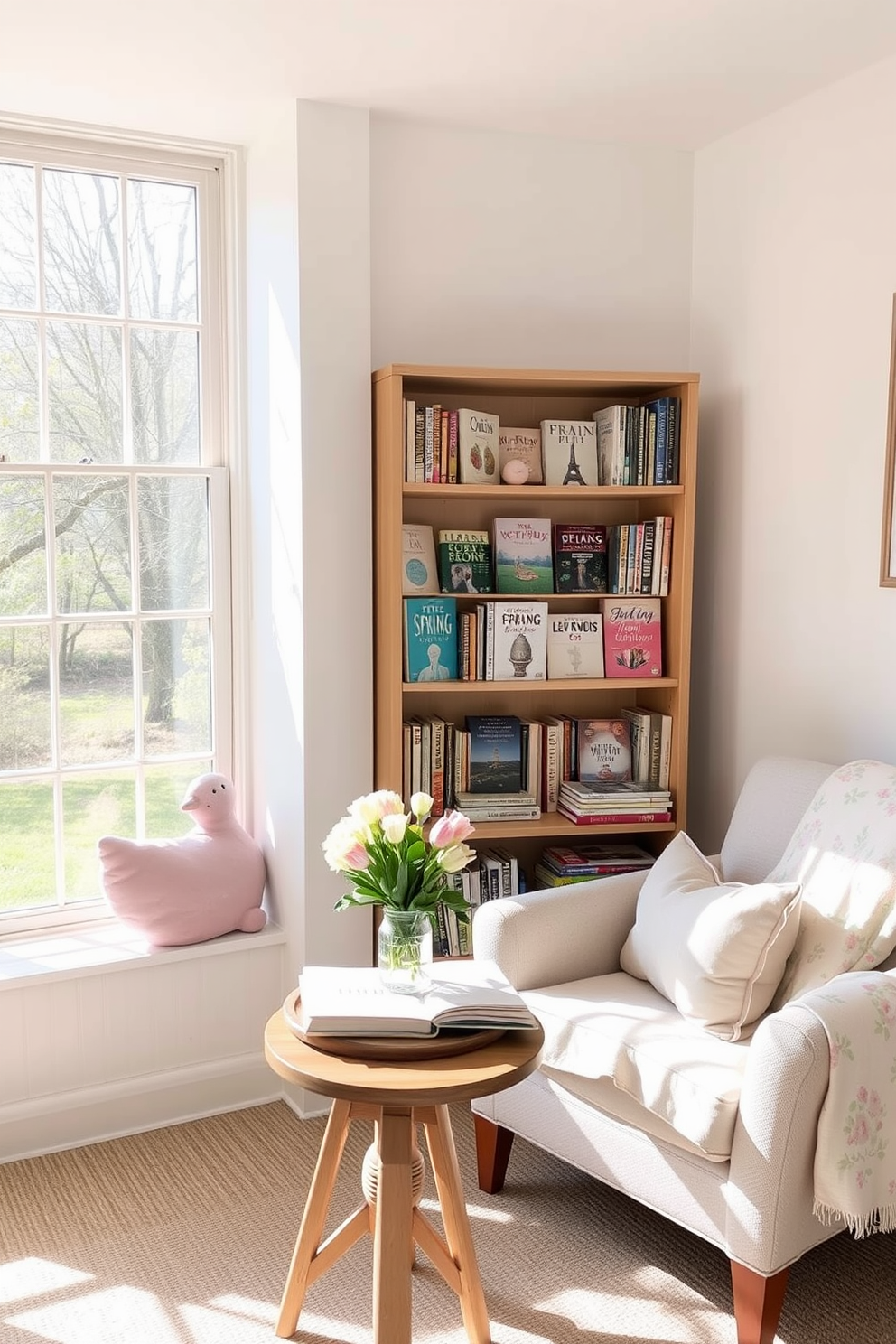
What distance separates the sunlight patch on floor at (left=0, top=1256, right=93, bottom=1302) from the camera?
2.26 meters

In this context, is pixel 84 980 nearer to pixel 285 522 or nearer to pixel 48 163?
pixel 285 522

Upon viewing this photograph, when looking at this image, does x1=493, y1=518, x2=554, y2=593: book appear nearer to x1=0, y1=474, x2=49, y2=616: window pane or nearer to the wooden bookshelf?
the wooden bookshelf

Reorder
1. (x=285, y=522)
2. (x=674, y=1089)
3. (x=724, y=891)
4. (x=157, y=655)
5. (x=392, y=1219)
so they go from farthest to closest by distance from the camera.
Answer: (x=157, y=655)
(x=285, y=522)
(x=724, y=891)
(x=674, y=1089)
(x=392, y=1219)

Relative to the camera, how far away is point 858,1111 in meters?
1.96

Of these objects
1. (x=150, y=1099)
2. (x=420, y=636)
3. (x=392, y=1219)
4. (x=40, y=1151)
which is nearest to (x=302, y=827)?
(x=420, y=636)

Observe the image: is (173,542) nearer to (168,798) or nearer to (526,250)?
(168,798)

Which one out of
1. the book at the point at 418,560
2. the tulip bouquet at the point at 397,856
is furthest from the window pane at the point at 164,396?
the tulip bouquet at the point at 397,856

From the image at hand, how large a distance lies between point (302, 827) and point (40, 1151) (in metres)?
0.97

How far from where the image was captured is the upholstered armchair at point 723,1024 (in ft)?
6.44

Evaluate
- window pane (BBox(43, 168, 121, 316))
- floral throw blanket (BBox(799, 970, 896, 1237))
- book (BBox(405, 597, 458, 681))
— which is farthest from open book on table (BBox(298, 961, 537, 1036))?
window pane (BBox(43, 168, 121, 316))

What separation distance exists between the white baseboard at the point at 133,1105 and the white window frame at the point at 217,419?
451 millimetres

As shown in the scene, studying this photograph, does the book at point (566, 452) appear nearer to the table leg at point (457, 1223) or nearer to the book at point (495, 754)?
the book at point (495, 754)

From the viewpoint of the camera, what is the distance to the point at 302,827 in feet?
9.78

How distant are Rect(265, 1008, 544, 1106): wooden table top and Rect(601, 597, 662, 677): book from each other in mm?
1360
